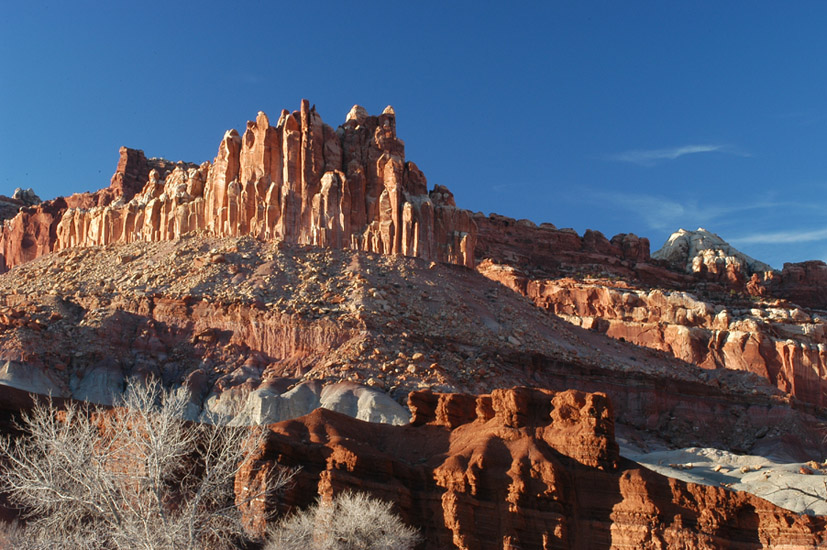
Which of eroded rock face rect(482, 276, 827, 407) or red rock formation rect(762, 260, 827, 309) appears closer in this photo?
eroded rock face rect(482, 276, 827, 407)

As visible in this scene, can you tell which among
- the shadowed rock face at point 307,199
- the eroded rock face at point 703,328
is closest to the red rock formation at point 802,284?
the eroded rock face at point 703,328

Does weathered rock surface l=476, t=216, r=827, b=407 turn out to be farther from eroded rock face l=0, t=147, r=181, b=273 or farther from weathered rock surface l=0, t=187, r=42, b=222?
weathered rock surface l=0, t=187, r=42, b=222

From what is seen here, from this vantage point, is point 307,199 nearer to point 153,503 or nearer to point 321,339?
point 321,339

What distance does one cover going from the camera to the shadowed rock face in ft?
251

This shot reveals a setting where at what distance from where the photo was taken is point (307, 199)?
253 feet

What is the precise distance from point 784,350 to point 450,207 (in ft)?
128

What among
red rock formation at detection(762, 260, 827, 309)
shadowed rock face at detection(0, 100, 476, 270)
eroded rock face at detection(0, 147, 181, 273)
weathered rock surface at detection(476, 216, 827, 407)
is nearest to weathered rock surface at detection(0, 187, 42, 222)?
eroded rock face at detection(0, 147, 181, 273)

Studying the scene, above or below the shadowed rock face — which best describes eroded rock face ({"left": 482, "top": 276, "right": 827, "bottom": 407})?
below

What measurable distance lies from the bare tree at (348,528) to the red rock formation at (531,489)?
1049 millimetres

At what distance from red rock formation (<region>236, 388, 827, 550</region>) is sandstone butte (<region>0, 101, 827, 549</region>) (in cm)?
8

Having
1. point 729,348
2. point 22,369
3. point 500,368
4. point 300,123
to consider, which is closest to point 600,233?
point 729,348

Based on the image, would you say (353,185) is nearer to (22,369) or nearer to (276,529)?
(22,369)

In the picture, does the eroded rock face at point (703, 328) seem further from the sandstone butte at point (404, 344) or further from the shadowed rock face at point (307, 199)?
the shadowed rock face at point (307, 199)

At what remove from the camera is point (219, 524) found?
28328 millimetres
